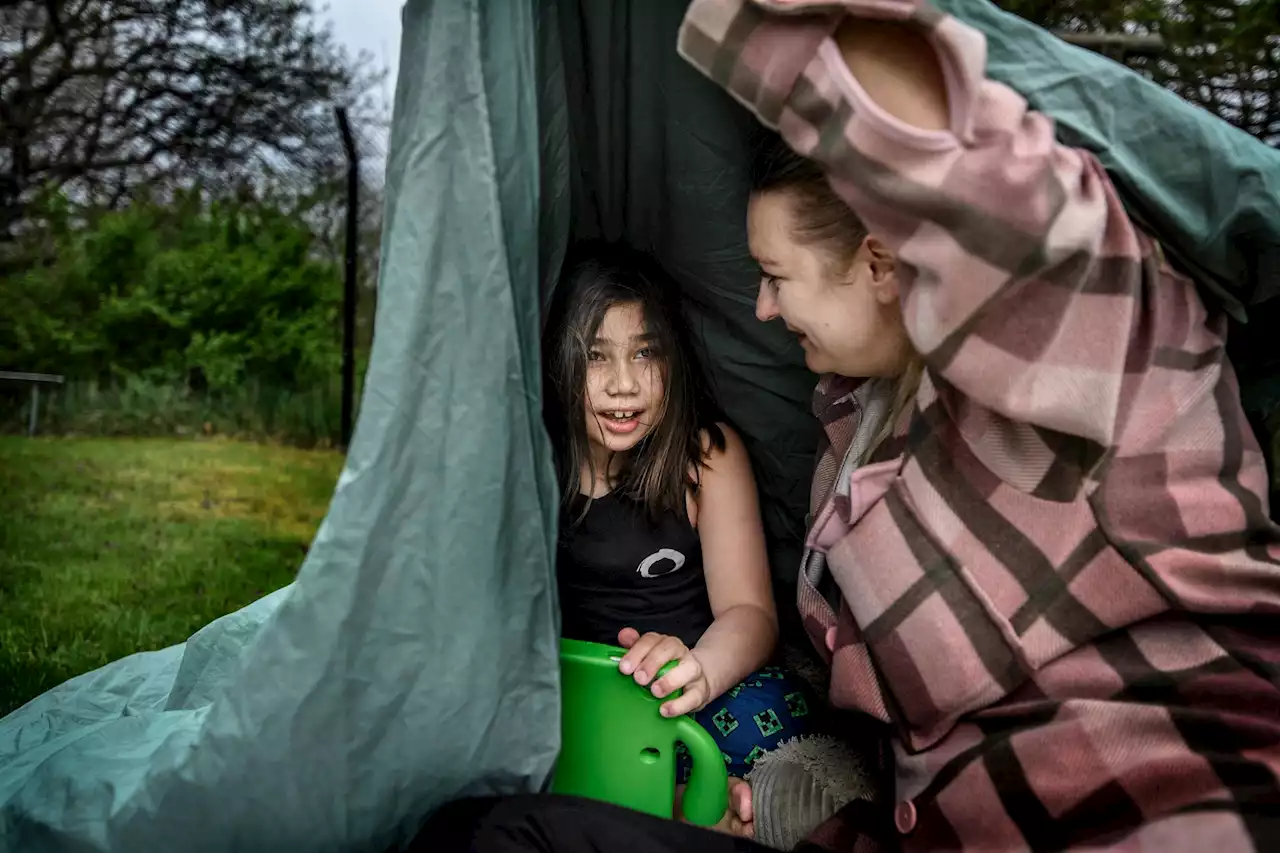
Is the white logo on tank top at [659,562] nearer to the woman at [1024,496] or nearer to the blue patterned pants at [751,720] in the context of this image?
the blue patterned pants at [751,720]

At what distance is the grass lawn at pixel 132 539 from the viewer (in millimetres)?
2002

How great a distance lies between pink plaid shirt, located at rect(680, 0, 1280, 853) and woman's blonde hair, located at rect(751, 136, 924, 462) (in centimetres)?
8

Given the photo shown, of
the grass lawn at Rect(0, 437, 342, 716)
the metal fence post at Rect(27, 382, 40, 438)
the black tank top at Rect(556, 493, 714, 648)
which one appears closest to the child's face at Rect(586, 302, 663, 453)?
the black tank top at Rect(556, 493, 714, 648)

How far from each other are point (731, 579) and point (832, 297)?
44 cm

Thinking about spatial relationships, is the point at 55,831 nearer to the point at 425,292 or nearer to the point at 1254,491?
the point at 425,292

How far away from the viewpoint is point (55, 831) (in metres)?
0.97

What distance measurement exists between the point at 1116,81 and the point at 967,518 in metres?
0.38

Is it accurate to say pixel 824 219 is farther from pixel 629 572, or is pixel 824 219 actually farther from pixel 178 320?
pixel 178 320

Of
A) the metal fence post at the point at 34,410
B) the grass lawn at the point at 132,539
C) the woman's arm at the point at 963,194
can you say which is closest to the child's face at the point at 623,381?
the woman's arm at the point at 963,194

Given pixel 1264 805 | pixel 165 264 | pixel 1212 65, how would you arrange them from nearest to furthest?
1. pixel 1264 805
2. pixel 1212 65
3. pixel 165 264

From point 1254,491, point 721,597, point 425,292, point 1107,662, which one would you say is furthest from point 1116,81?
point 721,597

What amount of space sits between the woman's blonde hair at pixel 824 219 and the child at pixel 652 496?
30cm

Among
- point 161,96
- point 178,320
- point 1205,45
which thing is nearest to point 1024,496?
point 1205,45

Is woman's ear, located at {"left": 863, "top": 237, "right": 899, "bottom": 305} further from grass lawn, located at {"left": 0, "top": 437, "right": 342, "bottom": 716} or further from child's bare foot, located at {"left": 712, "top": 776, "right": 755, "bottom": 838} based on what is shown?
grass lawn, located at {"left": 0, "top": 437, "right": 342, "bottom": 716}
